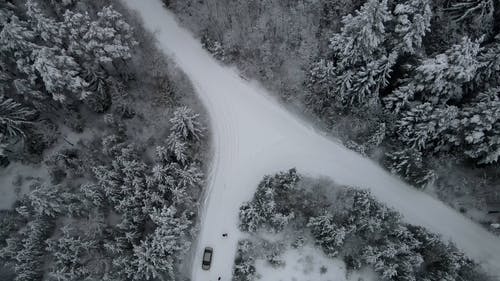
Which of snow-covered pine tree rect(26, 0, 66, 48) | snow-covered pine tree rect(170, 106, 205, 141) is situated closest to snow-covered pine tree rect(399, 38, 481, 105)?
snow-covered pine tree rect(170, 106, 205, 141)

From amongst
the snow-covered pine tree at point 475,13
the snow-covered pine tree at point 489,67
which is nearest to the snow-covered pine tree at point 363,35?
the snow-covered pine tree at point 489,67

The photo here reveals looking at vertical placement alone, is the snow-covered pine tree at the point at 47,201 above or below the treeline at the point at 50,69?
Answer: below

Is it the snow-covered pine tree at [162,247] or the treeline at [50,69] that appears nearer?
the snow-covered pine tree at [162,247]

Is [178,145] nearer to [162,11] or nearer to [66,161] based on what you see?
[66,161]

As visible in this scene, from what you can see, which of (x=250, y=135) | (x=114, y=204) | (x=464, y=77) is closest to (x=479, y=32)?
(x=464, y=77)

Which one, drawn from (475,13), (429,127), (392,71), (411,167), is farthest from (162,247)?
(475,13)

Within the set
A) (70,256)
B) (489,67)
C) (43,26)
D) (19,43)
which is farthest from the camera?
(43,26)

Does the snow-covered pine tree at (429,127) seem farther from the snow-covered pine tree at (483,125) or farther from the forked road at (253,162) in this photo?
the forked road at (253,162)

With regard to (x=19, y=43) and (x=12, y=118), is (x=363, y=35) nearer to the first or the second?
(x=19, y=43)
